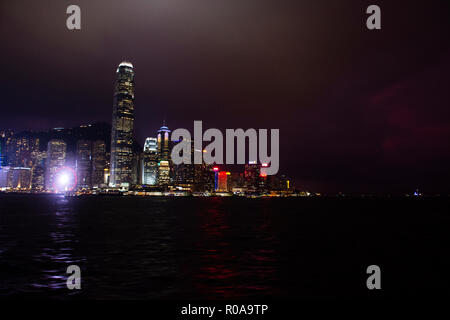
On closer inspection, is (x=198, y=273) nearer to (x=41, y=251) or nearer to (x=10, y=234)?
(x=41, y=251)

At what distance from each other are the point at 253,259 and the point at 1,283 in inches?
760

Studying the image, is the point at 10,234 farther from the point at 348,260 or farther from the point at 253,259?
the point at 348,260

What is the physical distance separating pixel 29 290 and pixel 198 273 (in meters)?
10.7

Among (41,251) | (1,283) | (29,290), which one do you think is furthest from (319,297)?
(41,251)

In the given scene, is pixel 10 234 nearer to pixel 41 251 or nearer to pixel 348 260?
pixel 41 251

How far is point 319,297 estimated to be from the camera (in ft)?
71.3

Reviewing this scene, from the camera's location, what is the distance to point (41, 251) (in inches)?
1479

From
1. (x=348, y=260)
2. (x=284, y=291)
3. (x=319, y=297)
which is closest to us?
(x=319, y=297)
